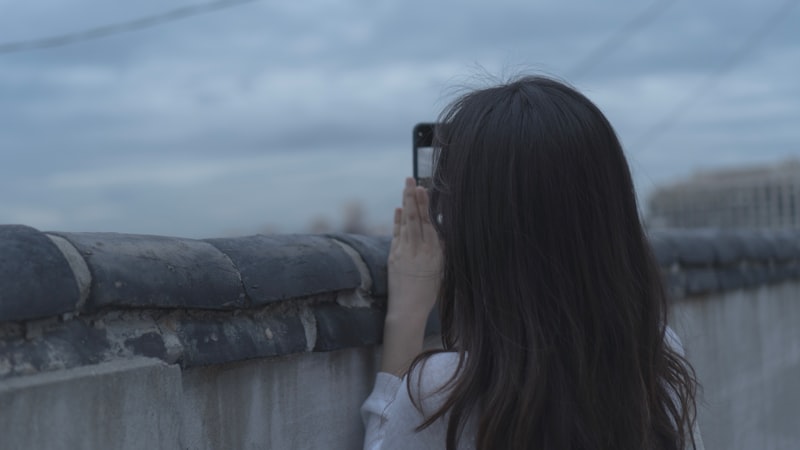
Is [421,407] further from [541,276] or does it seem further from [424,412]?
[541,276]

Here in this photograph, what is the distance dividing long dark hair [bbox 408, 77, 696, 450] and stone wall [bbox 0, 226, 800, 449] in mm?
400

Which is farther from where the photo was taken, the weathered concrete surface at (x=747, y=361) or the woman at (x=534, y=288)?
the weathered concrete surface at (x=747, y=361)

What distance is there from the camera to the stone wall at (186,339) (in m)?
1.26

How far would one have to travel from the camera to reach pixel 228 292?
5.29ft

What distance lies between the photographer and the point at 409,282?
1.93 meters

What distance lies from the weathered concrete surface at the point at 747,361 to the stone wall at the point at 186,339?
1.75 meters

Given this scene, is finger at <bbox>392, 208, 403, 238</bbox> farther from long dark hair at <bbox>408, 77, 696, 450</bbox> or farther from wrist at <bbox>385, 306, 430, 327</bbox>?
long dark hair at <bbox>408, 77, 696, 450</bbox>

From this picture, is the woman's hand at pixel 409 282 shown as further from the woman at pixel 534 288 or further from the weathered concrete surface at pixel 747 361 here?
the weathered concrete surface at pixel 747 361

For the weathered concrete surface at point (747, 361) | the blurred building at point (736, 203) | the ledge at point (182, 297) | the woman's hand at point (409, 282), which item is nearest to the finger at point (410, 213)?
the woman's hand at point (409, 282)

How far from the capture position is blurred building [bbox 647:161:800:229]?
13.5 meters

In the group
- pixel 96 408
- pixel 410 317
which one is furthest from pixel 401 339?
pixel 96 408

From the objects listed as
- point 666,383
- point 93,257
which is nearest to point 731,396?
point 666,383

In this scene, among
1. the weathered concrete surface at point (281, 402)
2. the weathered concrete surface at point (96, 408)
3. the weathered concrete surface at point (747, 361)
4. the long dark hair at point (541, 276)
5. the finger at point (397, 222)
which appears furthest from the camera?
the weathered concrete surface at point (747, 361)

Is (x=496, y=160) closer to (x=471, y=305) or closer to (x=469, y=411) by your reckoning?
(x=471, y=305)
